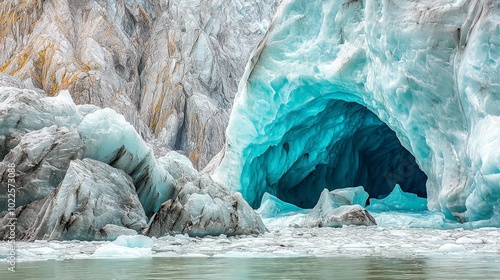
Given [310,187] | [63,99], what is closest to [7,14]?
[310,187]

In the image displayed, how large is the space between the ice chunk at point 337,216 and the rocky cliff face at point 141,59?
2255cm

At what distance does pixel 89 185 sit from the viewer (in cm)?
739

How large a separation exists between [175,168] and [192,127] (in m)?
24.8

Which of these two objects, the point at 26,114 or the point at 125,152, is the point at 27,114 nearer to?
the point at 26,114

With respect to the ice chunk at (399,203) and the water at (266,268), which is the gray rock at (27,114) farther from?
the ice chunk at (399,203)

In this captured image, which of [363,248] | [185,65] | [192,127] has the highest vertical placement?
[185,65]

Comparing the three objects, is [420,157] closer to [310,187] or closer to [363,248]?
[363,248]

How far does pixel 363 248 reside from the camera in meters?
5.77

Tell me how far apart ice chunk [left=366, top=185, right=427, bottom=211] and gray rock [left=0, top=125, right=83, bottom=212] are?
8.47 m

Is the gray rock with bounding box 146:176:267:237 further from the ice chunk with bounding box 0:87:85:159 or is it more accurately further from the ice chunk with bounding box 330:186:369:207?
the ice chunk with bounding box 330:186:369:207

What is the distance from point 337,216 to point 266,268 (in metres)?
7.42

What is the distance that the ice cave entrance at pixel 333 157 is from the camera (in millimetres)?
14584

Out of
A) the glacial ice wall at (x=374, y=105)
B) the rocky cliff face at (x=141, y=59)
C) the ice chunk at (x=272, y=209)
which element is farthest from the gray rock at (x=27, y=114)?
the rocky cliff face at (x=141, y=59)

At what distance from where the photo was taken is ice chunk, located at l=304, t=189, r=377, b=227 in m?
10.9
